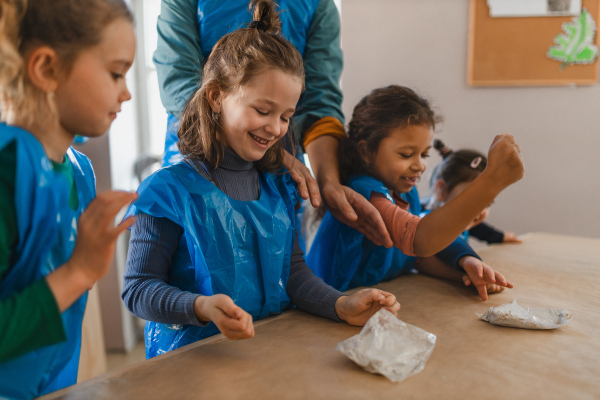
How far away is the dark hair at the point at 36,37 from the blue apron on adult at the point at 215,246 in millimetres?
281

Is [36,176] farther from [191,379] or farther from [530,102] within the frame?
[530,102]

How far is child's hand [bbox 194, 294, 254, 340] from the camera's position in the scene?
0.65m

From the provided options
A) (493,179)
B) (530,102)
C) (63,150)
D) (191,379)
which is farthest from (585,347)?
(530,102)

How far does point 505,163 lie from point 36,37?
75cm

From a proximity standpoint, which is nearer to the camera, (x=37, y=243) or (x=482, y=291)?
(x=37, y=243)

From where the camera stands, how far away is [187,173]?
879mm

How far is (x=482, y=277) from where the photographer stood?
104 centimetres

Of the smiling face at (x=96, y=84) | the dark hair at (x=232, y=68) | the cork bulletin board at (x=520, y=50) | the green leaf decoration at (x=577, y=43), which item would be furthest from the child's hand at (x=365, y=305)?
the green leaf decoration at (x=577, y=43)

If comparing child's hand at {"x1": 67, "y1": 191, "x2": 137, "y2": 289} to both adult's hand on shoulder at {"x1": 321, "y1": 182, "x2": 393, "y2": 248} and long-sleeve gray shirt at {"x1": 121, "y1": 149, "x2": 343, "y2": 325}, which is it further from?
adult's hand on shoulder at {"x1": 321, "y1": 182, "x2": 393, "y2": 248}

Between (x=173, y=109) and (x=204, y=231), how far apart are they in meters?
0.43

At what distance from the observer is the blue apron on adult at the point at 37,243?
0.56 meters

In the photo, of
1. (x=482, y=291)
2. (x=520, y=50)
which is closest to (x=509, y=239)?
(x=482, y=291)

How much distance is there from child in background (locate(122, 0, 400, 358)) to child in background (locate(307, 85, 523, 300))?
244 mm

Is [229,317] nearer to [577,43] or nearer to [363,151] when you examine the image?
[363,151]
